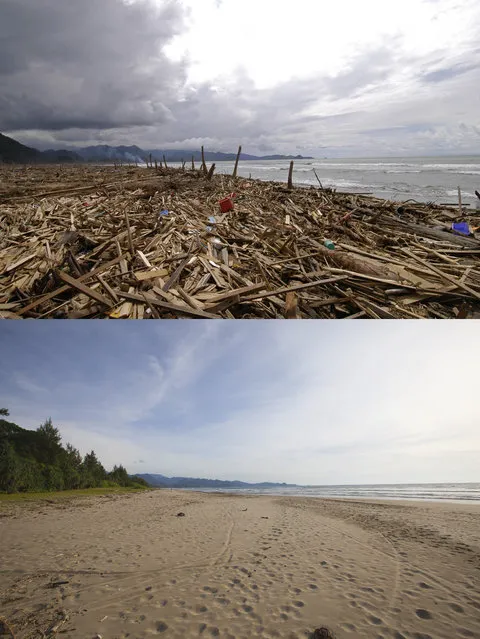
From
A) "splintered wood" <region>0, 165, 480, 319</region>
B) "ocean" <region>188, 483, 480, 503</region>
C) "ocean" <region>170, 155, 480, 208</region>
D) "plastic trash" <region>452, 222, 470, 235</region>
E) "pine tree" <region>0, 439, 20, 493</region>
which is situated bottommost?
"ocean" <region>188, 483, 480, 503</region>

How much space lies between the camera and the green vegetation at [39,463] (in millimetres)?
14078

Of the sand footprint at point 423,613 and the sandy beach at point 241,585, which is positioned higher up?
the sand footprint at point 423,613

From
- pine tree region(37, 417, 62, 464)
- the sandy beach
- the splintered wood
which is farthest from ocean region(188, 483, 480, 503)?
pine tree region(37, 417, 62, 464)

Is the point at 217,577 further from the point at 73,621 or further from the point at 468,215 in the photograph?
the point at 468,215

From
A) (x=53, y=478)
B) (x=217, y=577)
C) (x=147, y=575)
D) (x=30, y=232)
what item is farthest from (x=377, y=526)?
(x=53, y=478)

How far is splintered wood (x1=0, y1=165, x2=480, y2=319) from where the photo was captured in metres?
2.87

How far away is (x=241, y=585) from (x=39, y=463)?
17.6 m

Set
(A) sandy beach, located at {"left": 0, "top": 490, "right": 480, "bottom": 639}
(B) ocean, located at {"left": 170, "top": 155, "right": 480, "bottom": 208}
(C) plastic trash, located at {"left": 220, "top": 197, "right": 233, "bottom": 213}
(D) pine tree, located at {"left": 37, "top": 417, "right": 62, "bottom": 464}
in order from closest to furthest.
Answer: (A) sandy beach, located at {"left": 0, "top": 490, "right": 480, "bottom": 639} → (C) plastic trash, located at {"left": 220, "top": 197, "right": 233, "bottom": 213} → (B) ocean, located at {"left": 170, "top": 155, "right": 480, "bottom": 208} → (D) pine tree, located at {"left": 37, "top": 417, "right": 62, "bottom": 464}

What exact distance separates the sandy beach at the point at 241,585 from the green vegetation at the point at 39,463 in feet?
21.0

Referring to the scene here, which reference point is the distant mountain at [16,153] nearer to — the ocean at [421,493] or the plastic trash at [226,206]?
the plastic trash at [226,206]

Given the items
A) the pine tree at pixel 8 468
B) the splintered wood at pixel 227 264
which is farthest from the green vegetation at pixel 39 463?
the splintered wood at pixel 227 264

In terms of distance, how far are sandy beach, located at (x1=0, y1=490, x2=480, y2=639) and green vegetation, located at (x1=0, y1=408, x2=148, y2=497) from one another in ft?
21.0

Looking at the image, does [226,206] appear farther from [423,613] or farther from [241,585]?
[423,613]

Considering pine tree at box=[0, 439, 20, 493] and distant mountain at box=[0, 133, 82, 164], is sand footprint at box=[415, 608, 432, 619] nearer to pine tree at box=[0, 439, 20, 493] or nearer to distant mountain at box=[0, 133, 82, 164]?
distant mountain at box=[0, 133, 82, 164]
